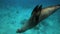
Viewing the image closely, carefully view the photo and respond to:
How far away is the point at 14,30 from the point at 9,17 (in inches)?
13.5

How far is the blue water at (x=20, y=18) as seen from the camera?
198cm

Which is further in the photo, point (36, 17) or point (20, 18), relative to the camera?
point (20, 18)

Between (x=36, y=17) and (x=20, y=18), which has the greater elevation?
(x=20, y=18)

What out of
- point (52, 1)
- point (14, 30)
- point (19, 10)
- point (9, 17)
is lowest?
point (14, 30)

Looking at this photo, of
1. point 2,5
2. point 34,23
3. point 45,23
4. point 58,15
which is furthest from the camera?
point 2,5

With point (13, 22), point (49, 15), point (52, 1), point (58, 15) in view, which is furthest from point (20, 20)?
point (52, 1)

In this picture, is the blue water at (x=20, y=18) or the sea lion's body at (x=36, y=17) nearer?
the sea lion's body at (x=36, y=17)

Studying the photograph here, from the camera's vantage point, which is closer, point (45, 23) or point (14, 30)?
point (14, 30)

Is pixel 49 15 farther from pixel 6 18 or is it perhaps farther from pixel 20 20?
pixel 6 18

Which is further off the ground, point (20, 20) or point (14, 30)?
point (20, 20)

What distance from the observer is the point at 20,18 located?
2209mm

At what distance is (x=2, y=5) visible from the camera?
8.63 ft

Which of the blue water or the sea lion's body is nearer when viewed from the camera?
the sea lion's body

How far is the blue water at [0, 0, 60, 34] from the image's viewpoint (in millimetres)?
1982
